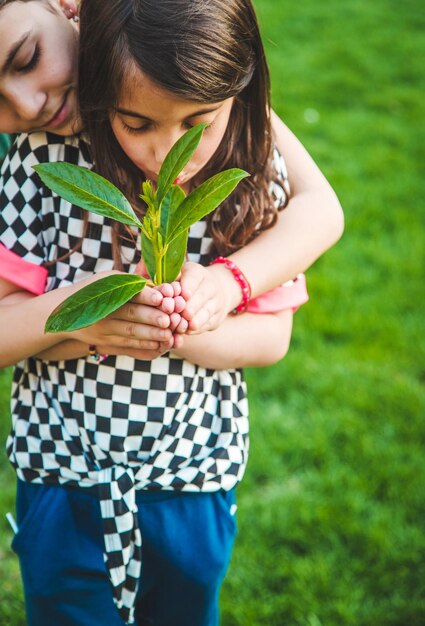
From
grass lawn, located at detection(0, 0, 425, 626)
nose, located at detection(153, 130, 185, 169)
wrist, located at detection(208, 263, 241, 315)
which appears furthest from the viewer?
grass lawn, located at detection(0, 0, 425, 626)

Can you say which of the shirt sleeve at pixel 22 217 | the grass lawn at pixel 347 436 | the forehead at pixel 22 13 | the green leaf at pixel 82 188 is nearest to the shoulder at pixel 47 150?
the shirt sleeve at pixel 22 217

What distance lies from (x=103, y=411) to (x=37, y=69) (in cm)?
74

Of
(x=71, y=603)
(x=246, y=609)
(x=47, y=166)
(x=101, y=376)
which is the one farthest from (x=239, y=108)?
(x=246, y=609)

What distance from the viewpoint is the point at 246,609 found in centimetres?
242

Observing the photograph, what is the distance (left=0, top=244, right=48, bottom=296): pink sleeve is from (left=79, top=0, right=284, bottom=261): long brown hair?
0.18 meters

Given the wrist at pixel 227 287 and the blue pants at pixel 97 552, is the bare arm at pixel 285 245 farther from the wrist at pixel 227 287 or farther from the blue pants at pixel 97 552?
the blue pants at pixel 97 552

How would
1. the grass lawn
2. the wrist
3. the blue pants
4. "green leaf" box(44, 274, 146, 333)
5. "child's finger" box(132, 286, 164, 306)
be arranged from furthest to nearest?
the grass lawn, the blue pants, the wrist, "child's finger" box(132, 286, 164, 306), "green leaf" box(44, 274, 146, 333)

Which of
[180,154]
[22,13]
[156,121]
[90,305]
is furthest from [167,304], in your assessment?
[22,13]

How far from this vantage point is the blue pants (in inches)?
63.7

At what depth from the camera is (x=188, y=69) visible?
1281mm

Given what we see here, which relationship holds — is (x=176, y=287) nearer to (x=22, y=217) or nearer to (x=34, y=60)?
(x=22, y=217)

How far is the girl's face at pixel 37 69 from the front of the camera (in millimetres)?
1403

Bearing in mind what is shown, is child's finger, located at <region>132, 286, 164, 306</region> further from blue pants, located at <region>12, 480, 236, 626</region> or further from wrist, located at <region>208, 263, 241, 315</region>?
blue pants, located at <region>12, 480, 236, 626</region>

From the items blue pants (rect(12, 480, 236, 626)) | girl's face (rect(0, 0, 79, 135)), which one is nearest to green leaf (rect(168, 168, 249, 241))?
girl's face (rect(0, 0, 79, 135))
